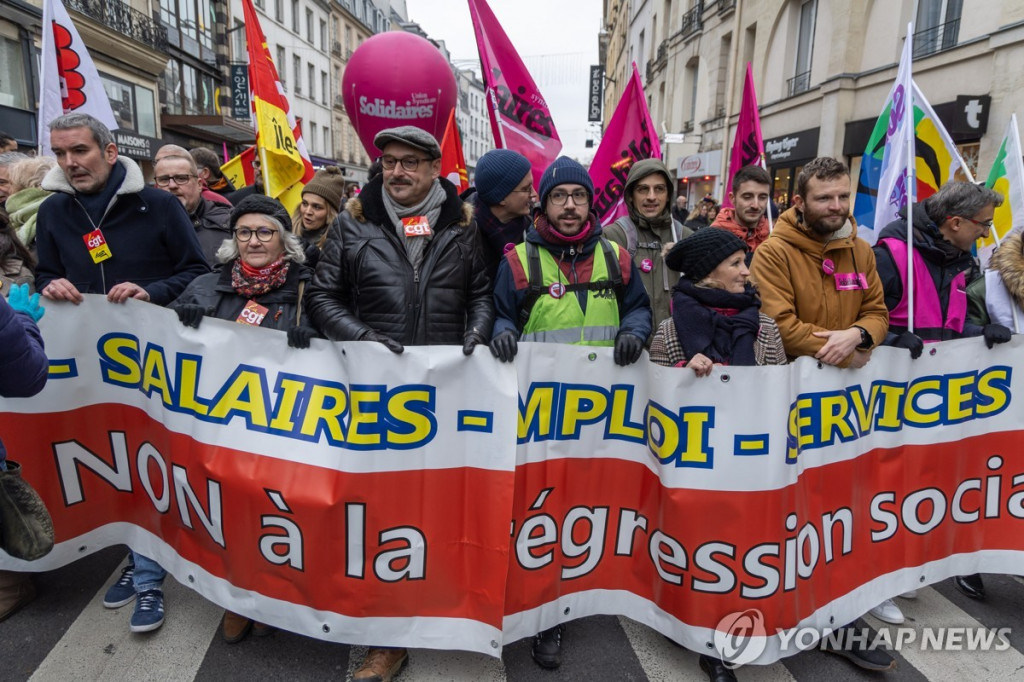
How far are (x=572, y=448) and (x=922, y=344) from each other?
168 centimetres

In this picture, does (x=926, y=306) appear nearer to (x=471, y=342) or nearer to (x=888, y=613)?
(x=888, y=613)

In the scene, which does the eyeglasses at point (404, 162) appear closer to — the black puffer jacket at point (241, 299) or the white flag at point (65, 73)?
the black puffer jacket at point (241, 299)

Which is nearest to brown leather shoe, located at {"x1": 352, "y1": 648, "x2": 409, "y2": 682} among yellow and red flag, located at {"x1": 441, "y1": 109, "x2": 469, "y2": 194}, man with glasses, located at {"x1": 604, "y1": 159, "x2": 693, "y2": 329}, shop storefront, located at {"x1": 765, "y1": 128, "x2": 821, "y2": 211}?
man with glasses, located at {"x1": 604, "y1": 159, "x2": 693, "y2": 329}

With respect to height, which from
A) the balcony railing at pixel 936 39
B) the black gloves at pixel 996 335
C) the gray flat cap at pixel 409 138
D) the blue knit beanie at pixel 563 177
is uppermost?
the balcony railing at pixel 936 39

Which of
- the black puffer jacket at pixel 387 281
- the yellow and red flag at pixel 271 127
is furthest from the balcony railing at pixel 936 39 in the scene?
the black puffer jacket at pixel 387 281

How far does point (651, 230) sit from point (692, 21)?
25233mm

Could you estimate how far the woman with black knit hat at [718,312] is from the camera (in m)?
2.63

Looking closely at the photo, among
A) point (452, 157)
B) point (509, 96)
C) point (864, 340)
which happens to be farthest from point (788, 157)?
point (864, 340)

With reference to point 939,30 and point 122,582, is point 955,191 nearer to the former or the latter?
point 122,582

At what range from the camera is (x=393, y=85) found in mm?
7238

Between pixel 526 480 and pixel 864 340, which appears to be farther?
pixel 864 340

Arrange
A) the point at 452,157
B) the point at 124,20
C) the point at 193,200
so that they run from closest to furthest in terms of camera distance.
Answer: the point at 193,200, the point at 452,157, the point at 124,20

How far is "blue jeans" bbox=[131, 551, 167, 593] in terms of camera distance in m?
3.00

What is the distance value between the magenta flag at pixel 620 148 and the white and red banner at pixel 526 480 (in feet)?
8.39
